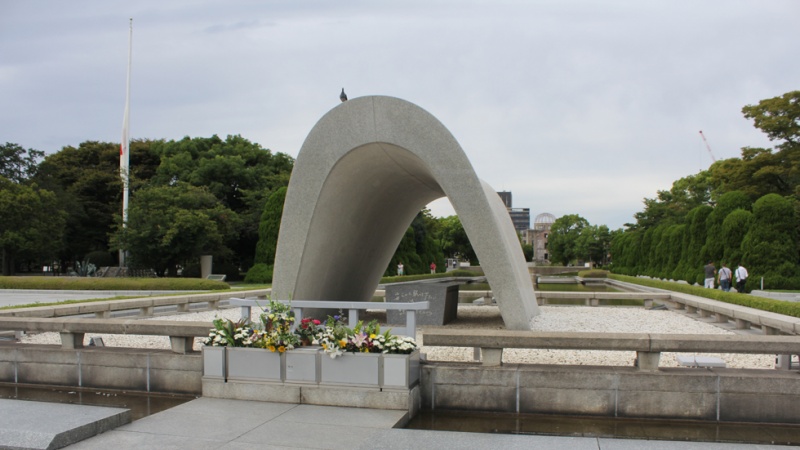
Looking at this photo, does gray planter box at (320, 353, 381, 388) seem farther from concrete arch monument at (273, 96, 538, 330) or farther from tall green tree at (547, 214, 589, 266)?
tall green tree at (547, 214, 589, 266)

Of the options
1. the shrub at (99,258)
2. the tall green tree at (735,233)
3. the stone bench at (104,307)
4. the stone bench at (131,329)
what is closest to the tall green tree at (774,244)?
the tall green tree at (735,233)

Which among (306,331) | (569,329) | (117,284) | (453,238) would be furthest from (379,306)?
(453,238)

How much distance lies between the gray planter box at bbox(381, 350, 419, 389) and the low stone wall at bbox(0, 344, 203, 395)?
2.51 metres

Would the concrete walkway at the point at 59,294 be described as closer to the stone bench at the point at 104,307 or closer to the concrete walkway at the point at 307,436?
the stone bench at the point at 104,307

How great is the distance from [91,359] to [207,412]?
2535mm

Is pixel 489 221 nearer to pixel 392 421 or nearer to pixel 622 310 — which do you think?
pixel 392 421

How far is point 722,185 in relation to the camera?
45406 mm

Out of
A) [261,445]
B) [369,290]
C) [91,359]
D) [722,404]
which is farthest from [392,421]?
[369,290]

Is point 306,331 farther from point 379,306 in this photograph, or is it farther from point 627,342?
point 627,342

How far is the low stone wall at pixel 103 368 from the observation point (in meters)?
8.03

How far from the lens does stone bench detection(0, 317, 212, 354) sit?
26.7 feet

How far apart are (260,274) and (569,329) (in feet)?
84.5

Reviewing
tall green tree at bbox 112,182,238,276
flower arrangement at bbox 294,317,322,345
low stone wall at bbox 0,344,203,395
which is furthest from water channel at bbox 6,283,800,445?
tall green tree at bbox 112,182,238,276

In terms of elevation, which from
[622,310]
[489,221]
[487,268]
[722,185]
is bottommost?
[622,310]
